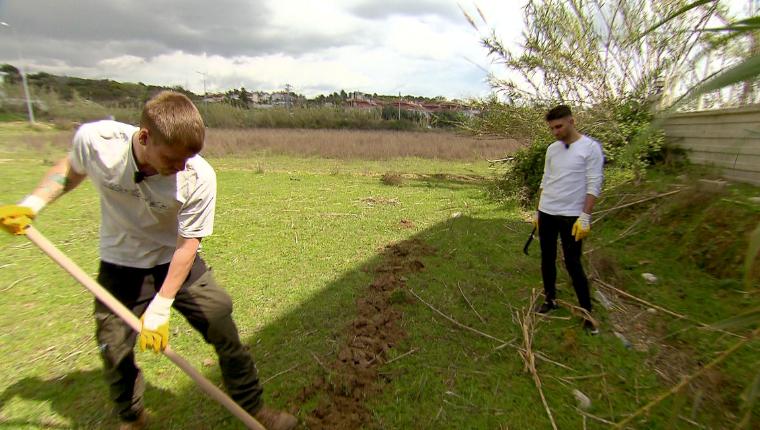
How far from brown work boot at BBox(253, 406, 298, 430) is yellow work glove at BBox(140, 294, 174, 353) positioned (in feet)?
2.28

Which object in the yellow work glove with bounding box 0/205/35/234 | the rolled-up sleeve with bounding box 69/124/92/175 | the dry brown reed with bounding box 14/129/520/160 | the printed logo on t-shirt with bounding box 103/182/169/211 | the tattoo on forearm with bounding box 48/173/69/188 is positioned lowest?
the dry brown reed with bounding box 14/129/520/160

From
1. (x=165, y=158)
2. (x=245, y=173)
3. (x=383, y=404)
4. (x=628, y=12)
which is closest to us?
(x=165, y=158)

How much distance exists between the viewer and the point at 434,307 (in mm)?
3693

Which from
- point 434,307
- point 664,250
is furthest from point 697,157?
point 434,307

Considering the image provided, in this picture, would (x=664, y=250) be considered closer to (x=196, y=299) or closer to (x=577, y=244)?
(x=577, y=244)

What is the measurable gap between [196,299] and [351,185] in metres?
9.61

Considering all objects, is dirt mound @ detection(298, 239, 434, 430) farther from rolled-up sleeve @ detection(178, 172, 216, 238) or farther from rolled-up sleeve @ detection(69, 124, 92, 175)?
rolled-up sleeve @ detection(69, 124, 92, 175)

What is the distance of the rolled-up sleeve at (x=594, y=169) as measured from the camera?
2969 mm

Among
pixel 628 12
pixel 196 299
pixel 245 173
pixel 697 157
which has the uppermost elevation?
pixel 628 12

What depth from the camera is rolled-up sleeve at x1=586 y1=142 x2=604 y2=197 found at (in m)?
2.97

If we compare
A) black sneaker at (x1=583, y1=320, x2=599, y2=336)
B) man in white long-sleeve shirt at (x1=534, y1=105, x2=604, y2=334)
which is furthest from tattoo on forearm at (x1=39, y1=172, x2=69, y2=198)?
black sneaker at (x1=583, y1=320, x2=599, y2=336)

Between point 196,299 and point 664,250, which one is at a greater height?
point 196,299

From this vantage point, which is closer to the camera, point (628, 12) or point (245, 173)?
point (628, 12)

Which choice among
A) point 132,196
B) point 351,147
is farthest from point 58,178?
point 351,147
